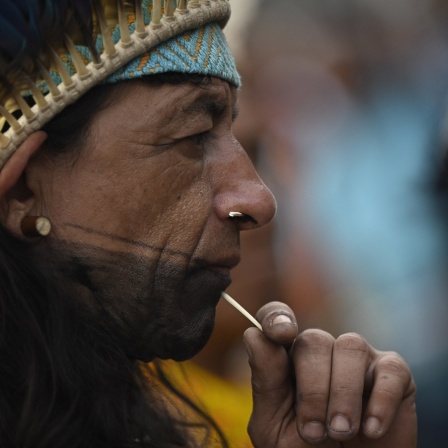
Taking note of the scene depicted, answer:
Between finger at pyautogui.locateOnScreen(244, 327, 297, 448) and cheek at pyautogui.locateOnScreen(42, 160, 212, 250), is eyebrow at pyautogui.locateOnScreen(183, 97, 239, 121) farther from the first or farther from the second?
finger at pyautogui.locateOnScreen(244, 327, 297, 448)

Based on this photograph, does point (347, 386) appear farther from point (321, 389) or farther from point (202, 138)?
point (202, 138)

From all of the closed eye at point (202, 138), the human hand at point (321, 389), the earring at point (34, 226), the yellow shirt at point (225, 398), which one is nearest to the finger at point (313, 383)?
the human hand at point (321, 389)

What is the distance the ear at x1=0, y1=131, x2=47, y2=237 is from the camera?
178 centimetres

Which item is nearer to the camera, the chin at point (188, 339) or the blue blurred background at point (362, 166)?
the chin at point (188, 339)

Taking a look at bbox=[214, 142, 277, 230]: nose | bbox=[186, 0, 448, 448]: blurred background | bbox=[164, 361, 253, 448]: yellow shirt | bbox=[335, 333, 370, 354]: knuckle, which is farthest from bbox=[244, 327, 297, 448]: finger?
bbox=[186, 0, 448, 448]: blurred background

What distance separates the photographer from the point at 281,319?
1.94 meters

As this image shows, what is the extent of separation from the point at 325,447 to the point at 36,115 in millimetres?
974

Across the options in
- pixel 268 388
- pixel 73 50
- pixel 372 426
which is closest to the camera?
pixel 73 50

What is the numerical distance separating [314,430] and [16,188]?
756mm

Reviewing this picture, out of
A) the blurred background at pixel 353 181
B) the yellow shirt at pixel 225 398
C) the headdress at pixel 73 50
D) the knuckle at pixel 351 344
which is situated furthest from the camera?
the blurred background at pixel 353 181

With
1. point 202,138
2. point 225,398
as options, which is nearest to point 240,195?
point 202,138

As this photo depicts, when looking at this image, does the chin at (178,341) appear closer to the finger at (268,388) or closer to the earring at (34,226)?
the finger at (268,388)

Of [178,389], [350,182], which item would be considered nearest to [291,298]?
[350,182]

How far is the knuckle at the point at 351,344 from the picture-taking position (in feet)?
6.49
